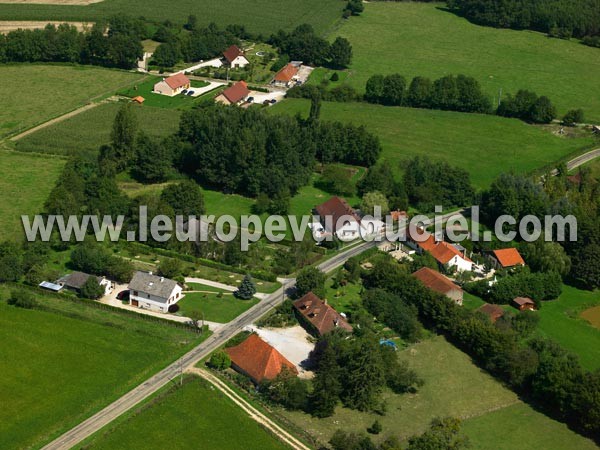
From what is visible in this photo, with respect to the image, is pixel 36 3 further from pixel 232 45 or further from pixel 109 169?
pixel 109 169

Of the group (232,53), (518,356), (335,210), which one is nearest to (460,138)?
(335,210)

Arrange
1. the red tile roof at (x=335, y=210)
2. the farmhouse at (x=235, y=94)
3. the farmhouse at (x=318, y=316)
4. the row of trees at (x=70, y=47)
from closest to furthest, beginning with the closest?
the farmhouse at (x=318, y=316) → the red tile roof at (x=335, y=210) → the farmhouse at (x=235, y=94) → the row of trees at (x=70, y=47)

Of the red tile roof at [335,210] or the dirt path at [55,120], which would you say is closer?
the red tile roof at [335,210]

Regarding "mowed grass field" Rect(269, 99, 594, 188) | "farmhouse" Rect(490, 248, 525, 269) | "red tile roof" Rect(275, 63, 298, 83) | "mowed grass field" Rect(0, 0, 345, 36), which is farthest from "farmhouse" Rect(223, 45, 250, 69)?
"farmhouse" Rect(490, 248, 525, 269)

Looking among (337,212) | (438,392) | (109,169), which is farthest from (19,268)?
(438,392)

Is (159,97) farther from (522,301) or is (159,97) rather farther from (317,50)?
(522,301)

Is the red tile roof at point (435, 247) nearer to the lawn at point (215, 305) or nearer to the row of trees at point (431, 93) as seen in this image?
the lawn at point (215, 305)

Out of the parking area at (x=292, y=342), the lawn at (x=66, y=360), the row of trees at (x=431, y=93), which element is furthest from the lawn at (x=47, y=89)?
the parking area at (x=292, y=342)
